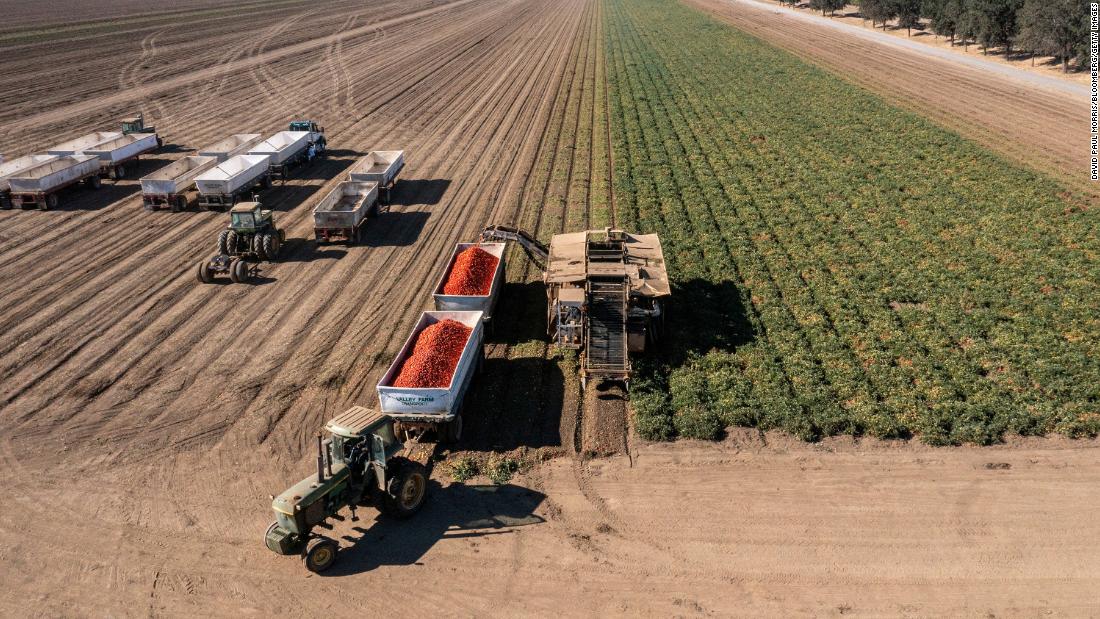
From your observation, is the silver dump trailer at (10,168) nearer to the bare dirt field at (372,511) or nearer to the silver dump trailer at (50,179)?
the silver dump trailer at (50,179)

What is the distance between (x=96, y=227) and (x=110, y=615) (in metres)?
23.3

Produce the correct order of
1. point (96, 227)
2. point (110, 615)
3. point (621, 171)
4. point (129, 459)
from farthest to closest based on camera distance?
point (621, 171)
point (96, 227)
point (129, 459)
point (110, 615)

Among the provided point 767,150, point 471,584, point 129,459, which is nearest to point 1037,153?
point 767,150

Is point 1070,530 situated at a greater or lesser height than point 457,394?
lesser

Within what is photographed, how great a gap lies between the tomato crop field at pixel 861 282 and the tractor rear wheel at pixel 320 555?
772 cm

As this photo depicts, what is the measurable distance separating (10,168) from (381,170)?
18.5m

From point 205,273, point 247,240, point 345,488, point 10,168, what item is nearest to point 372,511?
point 345,488

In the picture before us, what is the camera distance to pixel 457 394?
1647 cm

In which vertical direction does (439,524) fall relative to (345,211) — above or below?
below

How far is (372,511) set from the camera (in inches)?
588

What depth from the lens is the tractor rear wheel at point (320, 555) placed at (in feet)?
42.9

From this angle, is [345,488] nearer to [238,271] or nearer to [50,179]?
[238,271]

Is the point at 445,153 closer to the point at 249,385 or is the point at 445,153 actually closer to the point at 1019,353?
the point at 249,385

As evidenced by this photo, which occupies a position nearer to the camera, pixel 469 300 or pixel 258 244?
pixel 469 300
